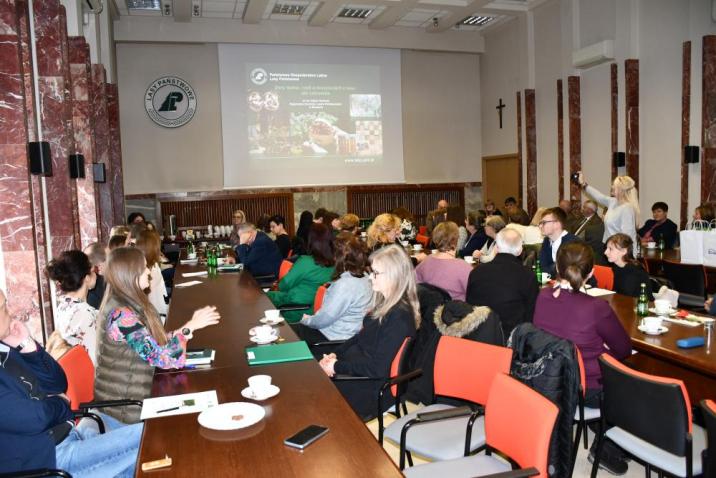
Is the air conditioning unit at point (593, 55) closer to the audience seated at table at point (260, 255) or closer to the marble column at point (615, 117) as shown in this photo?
the marble column at point (615, 117)

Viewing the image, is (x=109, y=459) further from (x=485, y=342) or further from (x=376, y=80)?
(x=376, y=80)

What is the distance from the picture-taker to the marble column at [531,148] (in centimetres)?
1234

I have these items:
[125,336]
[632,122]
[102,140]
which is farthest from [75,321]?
[632,122]

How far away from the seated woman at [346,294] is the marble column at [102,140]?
17.7ft

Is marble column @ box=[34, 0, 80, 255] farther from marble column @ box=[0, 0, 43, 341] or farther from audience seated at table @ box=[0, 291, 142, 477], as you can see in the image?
audience seated at table @ box=[0, 291, 142, 477]

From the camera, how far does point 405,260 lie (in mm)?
3398

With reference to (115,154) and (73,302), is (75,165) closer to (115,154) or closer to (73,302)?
(73,302)

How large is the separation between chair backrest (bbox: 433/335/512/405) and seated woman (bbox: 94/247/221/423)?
138 centimetres

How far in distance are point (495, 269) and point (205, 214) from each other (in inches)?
374

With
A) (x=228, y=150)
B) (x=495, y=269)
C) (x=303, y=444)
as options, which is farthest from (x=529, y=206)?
(x=303, y=444)

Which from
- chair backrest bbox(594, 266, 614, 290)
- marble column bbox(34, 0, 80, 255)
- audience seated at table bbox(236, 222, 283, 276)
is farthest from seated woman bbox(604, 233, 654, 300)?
marble column bbox(34, 0, 80, 255)

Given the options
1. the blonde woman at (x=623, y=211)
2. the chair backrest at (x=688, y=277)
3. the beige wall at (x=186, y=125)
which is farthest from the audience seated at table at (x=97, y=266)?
the beige wall at (x=186, y=125)

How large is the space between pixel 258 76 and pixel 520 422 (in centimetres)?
1141

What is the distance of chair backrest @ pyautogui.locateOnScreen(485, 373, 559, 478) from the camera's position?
7.26ft
